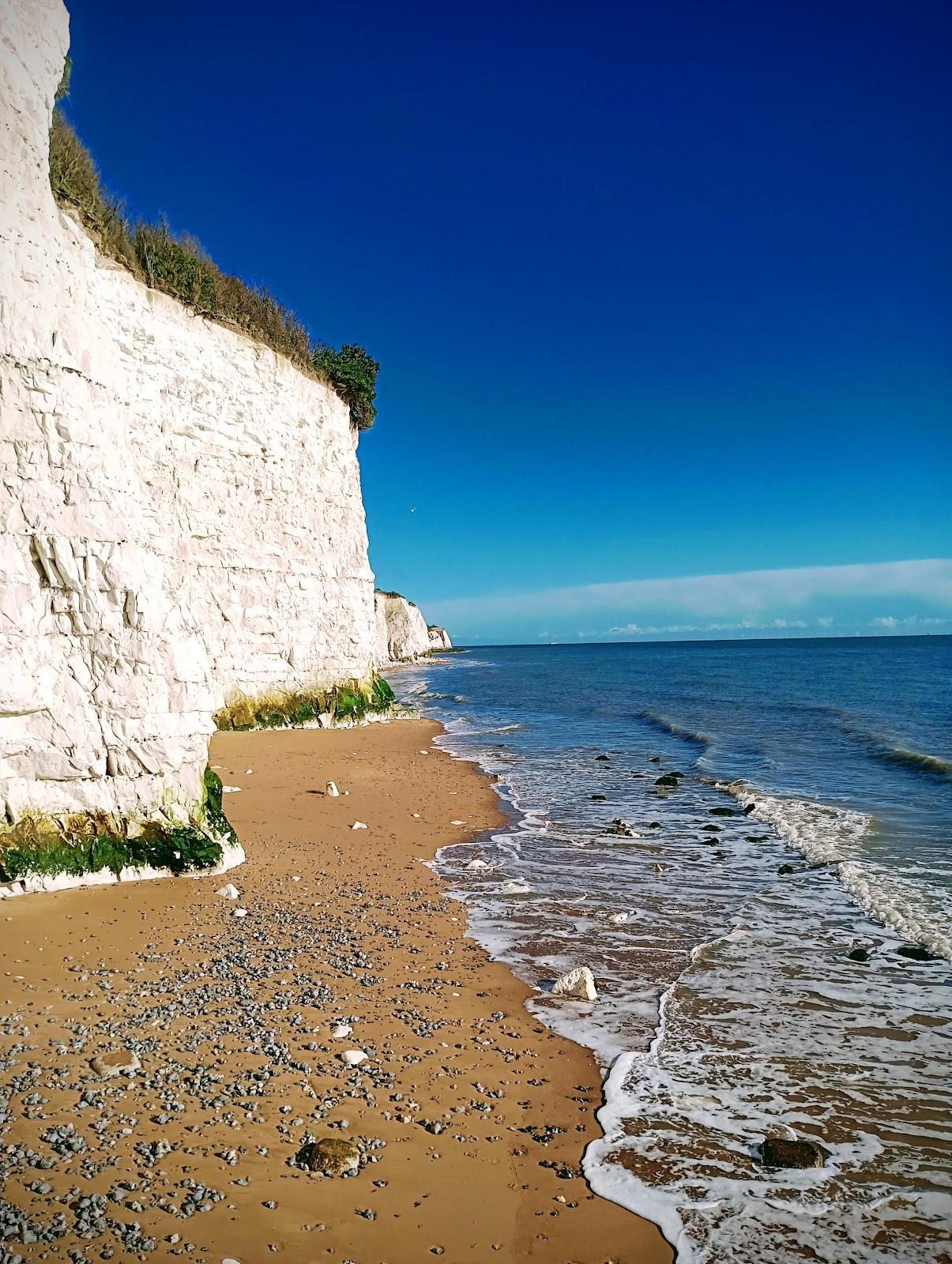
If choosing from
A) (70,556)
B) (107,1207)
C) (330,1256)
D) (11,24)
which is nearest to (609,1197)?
(330,1256)

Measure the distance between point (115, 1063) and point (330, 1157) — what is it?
1.78m

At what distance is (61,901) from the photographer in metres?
7.70

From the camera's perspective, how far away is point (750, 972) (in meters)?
7.40

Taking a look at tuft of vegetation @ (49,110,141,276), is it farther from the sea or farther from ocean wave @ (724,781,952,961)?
ocean wave @ (724,781,952,961)

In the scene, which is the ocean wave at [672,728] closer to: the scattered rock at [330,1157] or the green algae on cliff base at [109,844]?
the green algae on cliff base at [109,844]

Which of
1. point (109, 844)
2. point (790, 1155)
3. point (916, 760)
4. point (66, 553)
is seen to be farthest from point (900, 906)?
point (916, 760)

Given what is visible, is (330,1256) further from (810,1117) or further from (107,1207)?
(810,1117)

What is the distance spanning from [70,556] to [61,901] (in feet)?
12.6

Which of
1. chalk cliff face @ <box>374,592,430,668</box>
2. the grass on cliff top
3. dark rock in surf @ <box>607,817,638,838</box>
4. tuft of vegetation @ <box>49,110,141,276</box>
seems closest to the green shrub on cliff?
the grass on cliff top

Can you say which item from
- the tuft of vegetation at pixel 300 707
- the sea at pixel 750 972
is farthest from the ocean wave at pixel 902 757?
the tuft of vegetation at pixel 300 707

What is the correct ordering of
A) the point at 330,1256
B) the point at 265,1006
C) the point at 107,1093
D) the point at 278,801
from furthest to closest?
the point at 278,801 → the point at 265,1006 → the point at 107,1093 → the point at 330,1256

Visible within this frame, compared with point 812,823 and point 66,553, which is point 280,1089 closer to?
point 66,553

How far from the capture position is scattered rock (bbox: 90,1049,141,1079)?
4.79 m

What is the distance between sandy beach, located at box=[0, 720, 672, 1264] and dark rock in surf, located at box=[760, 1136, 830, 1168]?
1097mm
